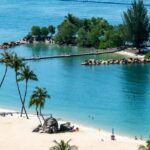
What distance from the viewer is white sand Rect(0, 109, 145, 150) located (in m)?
73.1

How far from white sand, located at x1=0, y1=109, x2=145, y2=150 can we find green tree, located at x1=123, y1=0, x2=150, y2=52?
6197 centimetres

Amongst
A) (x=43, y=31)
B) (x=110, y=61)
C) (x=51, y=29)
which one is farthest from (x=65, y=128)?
(x=51, y=29)

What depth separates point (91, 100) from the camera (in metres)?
102

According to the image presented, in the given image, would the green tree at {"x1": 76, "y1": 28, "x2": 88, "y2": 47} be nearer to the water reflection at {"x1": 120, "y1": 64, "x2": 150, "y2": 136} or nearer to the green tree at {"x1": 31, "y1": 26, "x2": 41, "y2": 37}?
the green tree at {"x1": 31, "y1": 26, "x2": 41, "y2": 37}

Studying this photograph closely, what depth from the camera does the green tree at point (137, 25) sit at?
14375 centimetres

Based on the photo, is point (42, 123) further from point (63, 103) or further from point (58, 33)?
point (58, 33)

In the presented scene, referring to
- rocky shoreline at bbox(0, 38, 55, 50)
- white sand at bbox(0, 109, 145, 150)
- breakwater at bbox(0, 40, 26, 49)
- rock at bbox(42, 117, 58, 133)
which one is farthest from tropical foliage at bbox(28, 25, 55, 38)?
rock at bbox(42, 117, 58, 133)

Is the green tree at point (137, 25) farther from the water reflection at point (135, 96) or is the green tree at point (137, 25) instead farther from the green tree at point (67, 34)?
the green tree at point (67, 34)

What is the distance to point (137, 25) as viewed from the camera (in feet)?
473

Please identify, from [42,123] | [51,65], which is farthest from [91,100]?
[51,65]

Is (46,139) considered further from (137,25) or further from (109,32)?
(109,32)

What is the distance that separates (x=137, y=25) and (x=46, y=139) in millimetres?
72379

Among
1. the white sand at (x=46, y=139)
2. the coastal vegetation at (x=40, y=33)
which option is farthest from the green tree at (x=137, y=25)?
the white sand at (x=46, y=139)

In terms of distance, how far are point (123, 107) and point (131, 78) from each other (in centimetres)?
2254
